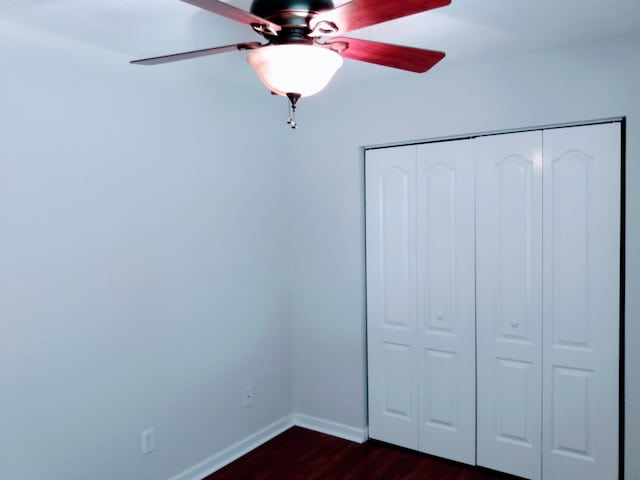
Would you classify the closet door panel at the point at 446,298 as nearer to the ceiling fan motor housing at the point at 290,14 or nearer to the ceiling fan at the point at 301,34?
the ceiling fan at the point at 301,34

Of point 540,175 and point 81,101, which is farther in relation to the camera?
point 540,175

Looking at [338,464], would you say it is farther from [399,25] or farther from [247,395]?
[399,25]

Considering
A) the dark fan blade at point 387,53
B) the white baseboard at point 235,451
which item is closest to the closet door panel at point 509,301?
the dark fan blade at point 387,53

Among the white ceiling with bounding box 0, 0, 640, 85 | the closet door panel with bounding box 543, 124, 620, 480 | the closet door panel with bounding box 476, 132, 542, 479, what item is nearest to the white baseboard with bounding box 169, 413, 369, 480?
the closet door panel with bounding box 476, 132, 542, 479

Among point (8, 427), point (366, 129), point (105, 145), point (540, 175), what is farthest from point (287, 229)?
point (8, 427)

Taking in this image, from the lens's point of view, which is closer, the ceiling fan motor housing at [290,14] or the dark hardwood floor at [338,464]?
the ceiling fan motor housing at [290,14]

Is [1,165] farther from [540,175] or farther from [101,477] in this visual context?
[540,175]

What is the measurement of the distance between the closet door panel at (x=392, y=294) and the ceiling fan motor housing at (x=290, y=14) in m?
1.74

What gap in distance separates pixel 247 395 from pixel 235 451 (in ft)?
1.12

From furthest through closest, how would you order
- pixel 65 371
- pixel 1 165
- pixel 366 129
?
pixel 366 129
pixel 65 371
pixel 1 165

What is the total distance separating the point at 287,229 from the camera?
11.7 ft

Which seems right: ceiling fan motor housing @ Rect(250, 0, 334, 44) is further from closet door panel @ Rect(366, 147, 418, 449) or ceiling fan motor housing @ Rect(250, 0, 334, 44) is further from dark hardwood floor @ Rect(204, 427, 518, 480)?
dark hardwood floor @ Rect(204, 427, 518, 480)

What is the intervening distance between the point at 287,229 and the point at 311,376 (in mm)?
1057

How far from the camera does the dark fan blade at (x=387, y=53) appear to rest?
1509mm
